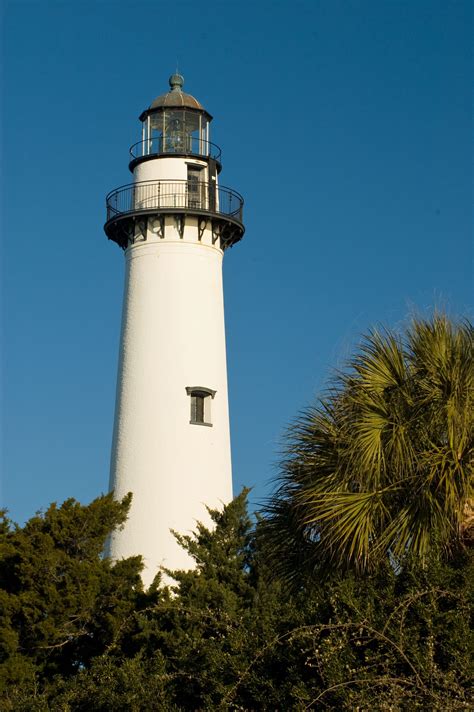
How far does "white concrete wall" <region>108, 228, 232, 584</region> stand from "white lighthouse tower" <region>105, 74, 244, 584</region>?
0.08ft

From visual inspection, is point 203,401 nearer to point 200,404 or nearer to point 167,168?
point 200,404

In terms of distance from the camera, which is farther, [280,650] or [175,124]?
[175,124]

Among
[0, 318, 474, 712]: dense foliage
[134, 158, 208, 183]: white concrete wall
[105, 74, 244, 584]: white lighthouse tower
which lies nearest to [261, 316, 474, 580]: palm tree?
[0, 318, 474, 712]: dense foliage

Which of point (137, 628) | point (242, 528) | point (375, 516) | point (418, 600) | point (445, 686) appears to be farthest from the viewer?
point (242, 528)

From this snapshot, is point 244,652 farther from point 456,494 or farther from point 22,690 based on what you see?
point 22,690

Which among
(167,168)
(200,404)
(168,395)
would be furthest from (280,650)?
(167,168)

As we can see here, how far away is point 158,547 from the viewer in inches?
1113

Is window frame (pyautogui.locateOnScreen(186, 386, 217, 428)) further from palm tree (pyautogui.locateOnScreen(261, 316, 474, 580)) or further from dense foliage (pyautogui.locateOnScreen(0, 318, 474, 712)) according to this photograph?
palm tree (pyautogui.locateOnScreen(261, 316, 474, 580))

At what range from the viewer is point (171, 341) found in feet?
98.2

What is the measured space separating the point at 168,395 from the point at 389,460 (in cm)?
1611

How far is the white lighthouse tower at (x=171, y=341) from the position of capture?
1132 inches

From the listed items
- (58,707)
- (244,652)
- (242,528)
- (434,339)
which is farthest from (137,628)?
(434,339)

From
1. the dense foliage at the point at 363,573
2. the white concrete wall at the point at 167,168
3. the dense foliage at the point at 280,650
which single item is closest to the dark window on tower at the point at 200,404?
the white concrete wall at the point at 167,168

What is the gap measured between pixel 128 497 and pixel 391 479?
11403mm
